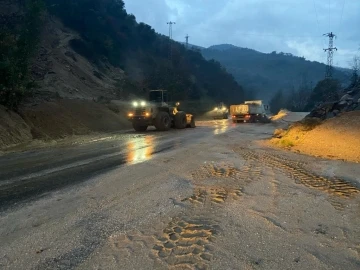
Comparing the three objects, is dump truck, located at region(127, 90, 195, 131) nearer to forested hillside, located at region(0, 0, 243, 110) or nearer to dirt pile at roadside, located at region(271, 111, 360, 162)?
dirt pile at roadside, located at region(271, 111, 360, 162)

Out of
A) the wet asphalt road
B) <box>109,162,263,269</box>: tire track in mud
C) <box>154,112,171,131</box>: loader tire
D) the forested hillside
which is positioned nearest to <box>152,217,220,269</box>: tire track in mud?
<box>109,162,263,269</box>: tire track in mud

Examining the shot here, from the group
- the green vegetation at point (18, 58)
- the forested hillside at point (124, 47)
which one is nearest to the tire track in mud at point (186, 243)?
the green vegetation at point (18, 58)

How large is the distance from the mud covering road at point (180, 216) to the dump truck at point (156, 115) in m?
12.4

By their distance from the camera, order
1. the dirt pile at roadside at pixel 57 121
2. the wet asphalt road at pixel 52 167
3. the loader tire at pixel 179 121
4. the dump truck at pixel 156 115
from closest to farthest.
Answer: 1. the wet asphalt road at pixel 52 167
2. the dirt pile at roadside at pixel 57 121
3. the dump truck at pixel 156 115
4. the loader tire at pixel 179 121

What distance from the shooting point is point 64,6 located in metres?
46.9

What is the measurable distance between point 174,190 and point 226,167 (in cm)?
257

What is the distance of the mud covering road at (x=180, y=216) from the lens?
3619 mm

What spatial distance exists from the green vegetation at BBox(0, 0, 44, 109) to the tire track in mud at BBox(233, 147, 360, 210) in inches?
474

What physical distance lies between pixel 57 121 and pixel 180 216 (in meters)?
16.1

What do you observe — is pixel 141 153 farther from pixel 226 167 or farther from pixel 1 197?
pixel 1 197

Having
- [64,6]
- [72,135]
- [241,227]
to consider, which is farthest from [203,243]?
[64,6]

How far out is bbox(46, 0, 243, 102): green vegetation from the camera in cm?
4650

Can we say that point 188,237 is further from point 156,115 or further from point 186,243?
point 156,115

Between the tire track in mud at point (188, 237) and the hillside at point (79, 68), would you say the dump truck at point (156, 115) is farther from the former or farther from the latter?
the tire track in mud at point (188, 237)
